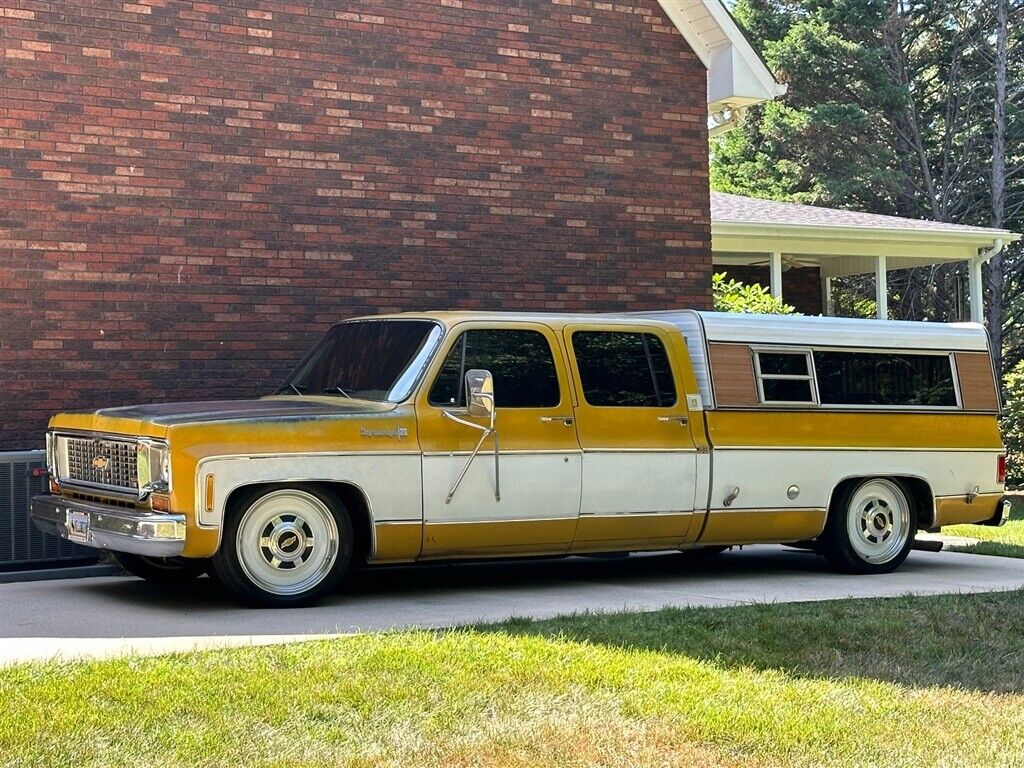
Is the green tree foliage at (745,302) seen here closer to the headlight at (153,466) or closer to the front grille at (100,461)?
the front grille at (100,461)

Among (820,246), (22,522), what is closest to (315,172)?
(22,522)

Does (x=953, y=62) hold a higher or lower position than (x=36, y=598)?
higher

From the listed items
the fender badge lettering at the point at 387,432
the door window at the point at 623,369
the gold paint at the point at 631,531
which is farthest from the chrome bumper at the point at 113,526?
the door window at the point at 623,369

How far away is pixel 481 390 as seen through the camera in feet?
30.6

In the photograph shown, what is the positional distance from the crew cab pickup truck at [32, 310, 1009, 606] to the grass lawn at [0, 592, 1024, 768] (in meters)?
1.57

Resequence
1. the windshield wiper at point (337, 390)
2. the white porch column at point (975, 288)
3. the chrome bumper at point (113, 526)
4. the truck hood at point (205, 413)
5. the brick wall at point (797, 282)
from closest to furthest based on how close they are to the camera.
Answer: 1. the chrome bumper at point (113, 526)
2. the truck hood at point (205, 413)
3. the windshield wiper at point (337, 390)
4. the white porch column at point (975, 288)
5. the brick wall at point (797, 282)

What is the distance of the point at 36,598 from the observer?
961cm

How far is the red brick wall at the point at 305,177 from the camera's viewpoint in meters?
11.8

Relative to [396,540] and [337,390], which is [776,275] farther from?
[396,540]

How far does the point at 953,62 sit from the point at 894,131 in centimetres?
219

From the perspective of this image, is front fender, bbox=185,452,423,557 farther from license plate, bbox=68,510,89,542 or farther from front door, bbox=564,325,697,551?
front door, bbox=564,325,697,551

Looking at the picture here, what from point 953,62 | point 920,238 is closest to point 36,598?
point 920,238

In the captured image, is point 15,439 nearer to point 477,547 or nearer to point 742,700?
point 477,547

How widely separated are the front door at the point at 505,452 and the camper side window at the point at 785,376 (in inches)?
66.9
